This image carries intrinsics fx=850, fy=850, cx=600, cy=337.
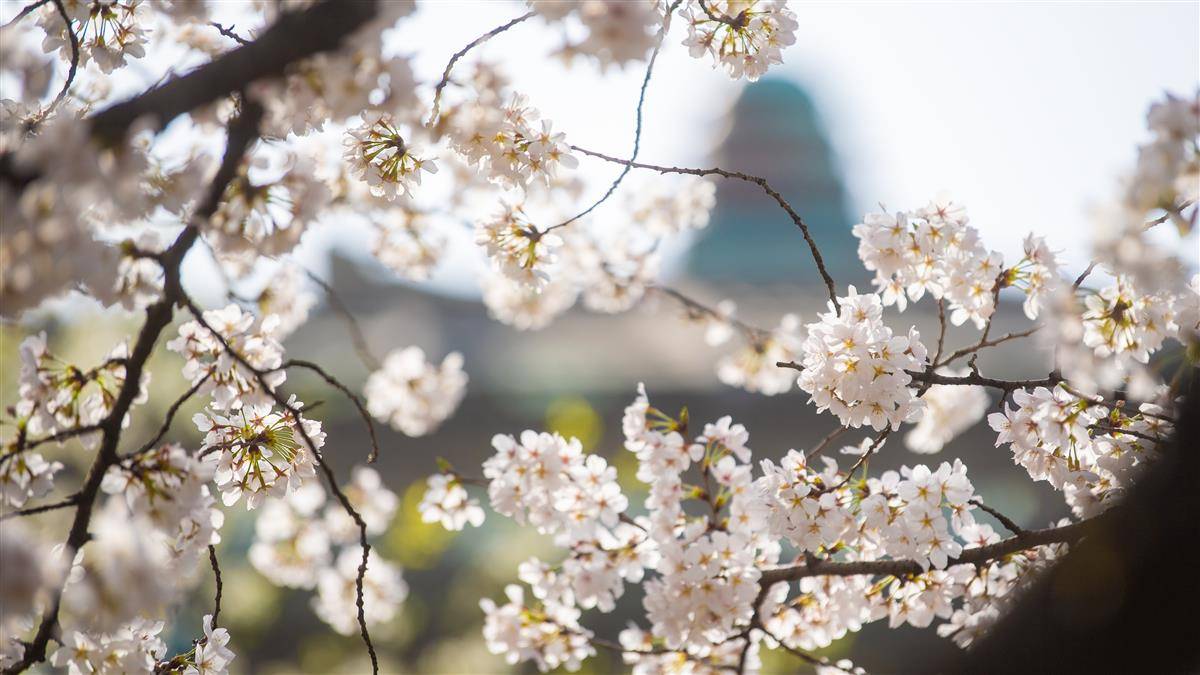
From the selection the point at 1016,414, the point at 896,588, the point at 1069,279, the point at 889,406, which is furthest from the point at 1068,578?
the point at 1069,279

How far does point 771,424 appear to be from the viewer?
7.74m

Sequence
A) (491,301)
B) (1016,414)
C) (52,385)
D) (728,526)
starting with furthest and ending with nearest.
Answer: (491,301) → (728,526) → (1016,414) → (52,385)

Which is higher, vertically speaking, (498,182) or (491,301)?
(491,301)

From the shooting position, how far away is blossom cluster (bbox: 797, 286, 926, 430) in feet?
4.31

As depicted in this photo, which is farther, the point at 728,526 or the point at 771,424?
the point at 771,424

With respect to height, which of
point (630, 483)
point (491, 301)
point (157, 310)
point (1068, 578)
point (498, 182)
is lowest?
point (1068, 578)

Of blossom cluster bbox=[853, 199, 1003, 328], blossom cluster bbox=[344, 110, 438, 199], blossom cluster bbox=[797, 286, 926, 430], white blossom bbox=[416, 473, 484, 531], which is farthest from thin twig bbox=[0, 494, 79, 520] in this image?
blossom cluster bbox=[853, 199, 1003, 328]

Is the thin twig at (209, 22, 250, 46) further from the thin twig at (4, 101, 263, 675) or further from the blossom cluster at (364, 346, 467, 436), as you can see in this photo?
the blossom cluster at (364, 346, 467, 436)

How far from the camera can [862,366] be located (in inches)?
51.8

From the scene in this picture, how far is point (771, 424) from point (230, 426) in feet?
22.4

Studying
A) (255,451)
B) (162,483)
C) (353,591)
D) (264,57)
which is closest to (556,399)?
(353,591)

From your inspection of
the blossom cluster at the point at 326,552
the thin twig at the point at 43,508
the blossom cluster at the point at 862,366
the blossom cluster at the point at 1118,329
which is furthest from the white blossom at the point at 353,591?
the blossom cluster at the point at 1118,329

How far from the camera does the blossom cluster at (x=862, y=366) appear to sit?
4.31ft

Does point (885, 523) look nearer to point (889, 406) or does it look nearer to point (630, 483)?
point (889, 406)
